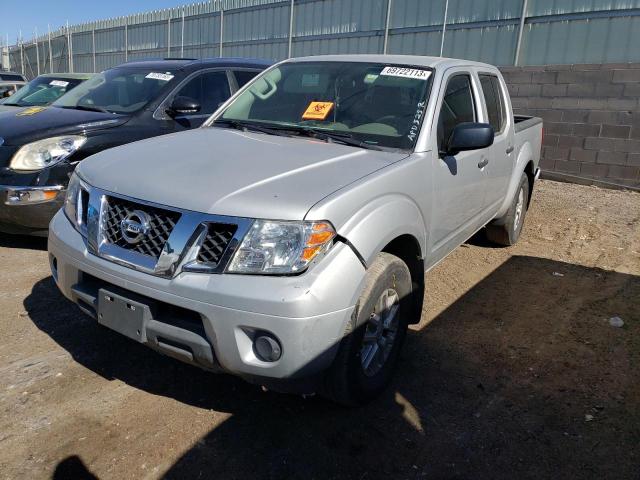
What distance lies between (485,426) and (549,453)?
322 mm

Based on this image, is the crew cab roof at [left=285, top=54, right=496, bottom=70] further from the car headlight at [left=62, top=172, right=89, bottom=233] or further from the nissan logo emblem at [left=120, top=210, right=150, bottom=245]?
the nissan logo emblem at [left=120, top=210, right=150, bottom=245]

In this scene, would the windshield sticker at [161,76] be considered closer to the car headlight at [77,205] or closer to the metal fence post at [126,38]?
the car headlight at [77,205]

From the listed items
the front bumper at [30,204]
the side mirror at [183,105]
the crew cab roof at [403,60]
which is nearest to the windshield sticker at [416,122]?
the crew cab roof at [403,60]

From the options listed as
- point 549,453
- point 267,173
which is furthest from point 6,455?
point 549,453

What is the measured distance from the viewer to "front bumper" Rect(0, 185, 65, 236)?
15.3ft

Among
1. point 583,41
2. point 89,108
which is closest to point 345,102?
point 89,108

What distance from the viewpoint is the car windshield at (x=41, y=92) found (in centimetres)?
759

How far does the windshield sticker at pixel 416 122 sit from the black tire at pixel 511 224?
2.29 metres

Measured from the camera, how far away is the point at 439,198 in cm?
349

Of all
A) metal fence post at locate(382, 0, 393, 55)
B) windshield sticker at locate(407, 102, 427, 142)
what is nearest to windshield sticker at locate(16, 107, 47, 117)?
windshield sticker at locate(407, 102, 427, 142)

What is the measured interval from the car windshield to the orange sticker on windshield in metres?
5.06

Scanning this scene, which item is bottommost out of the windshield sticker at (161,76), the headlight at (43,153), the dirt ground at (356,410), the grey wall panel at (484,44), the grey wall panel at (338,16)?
the dirt ground at (356,410)

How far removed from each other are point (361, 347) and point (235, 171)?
1.05m

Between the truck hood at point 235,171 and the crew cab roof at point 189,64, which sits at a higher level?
the crew cab roof at point 189,64
